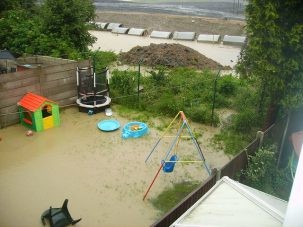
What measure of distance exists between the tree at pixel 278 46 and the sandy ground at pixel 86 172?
2.62 metres

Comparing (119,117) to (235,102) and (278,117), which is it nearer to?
(235,102)

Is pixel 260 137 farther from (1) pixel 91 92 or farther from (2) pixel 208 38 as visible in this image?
(2) pixel 208 38

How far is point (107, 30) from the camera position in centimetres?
3081

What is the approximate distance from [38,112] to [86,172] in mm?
3205

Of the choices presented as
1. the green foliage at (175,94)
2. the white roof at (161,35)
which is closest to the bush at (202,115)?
the green foliage at (175,94)

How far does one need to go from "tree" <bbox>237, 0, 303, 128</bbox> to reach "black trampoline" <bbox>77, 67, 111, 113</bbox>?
586 cm

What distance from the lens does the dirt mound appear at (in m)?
19.6

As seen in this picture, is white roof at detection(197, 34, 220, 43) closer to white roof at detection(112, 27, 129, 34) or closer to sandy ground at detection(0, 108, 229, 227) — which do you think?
white roof at detection(112, 27, 129, 34)

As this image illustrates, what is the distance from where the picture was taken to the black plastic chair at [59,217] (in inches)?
276

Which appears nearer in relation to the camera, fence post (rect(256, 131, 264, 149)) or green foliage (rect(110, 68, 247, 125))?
fence post (rect(256, 131, 264, 149))

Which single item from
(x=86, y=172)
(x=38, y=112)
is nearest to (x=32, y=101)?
(x=38, y=112)

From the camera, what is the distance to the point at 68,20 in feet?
Answer: 52.3

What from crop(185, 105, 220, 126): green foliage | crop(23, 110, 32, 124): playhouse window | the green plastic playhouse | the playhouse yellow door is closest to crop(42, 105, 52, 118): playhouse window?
the green plastic playhouse

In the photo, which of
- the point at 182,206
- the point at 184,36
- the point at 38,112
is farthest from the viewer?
the point at 184,36
